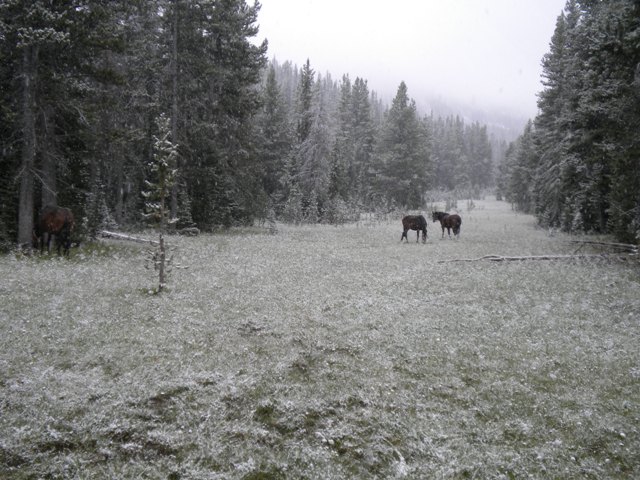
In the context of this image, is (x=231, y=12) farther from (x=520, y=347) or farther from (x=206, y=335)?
(x=520, y=347)

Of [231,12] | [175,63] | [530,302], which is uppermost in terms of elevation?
[231,12]

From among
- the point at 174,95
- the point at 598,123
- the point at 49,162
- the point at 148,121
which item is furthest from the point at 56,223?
the point at 598,123

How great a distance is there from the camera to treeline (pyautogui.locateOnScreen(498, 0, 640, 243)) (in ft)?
48.5

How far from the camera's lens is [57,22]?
46.5ft

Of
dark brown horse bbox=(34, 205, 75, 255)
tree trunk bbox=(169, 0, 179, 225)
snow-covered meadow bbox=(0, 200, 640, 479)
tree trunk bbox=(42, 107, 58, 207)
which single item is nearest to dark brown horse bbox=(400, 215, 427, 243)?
snow-covered meadow bbox=(0, 200, 640, 479)

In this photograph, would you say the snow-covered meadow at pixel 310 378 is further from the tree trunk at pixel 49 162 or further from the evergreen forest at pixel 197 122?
the tree trunk at pixel 49 162

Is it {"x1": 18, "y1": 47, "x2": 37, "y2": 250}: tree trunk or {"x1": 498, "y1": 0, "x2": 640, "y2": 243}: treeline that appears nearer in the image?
{"x1": 18, "y1": 47, "x2": 37, "y2": 250}: tree trunk

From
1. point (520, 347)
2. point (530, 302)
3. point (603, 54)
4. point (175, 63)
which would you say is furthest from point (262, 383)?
point (175, 63)

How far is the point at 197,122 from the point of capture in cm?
2617

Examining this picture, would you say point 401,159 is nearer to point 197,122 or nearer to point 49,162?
point 197,122

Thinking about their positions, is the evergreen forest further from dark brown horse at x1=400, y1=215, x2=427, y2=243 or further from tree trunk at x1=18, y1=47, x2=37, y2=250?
dark brown horse at x1=400, y1=215, x2=427, y2=243

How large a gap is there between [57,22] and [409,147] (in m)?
48.0

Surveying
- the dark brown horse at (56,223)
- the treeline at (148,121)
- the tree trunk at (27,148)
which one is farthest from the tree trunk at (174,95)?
the tree trunk at (27,148)

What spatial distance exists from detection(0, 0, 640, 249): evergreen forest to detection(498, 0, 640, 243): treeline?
95 mm
